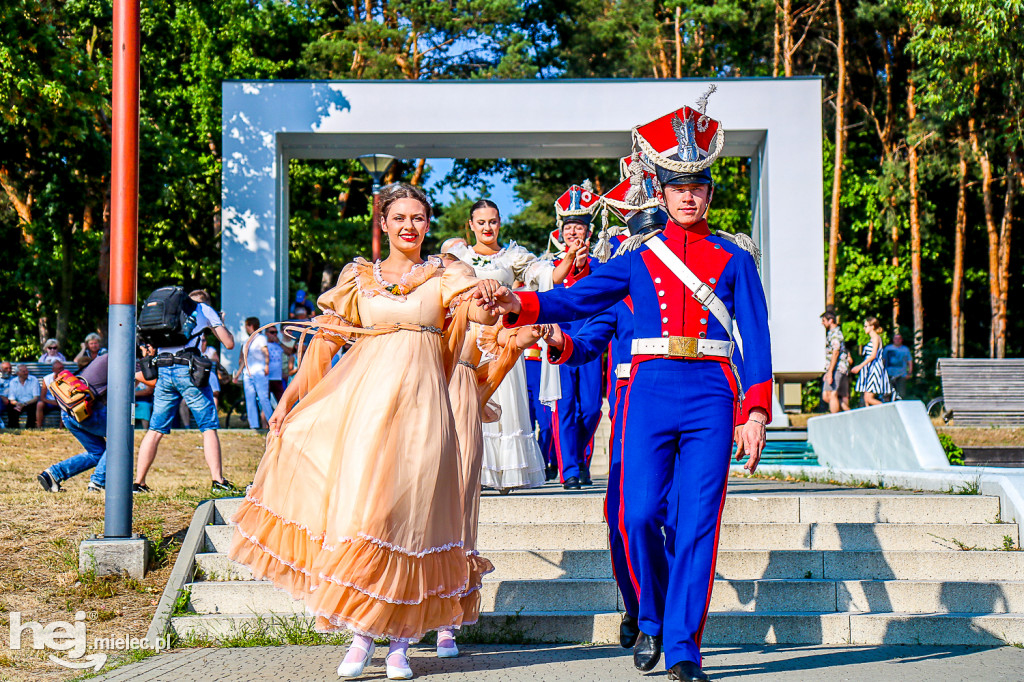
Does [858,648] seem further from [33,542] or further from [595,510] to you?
[33,542]

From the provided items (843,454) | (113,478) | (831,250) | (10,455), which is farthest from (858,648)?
(831,250)

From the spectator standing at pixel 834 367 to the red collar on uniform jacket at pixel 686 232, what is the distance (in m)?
13.0

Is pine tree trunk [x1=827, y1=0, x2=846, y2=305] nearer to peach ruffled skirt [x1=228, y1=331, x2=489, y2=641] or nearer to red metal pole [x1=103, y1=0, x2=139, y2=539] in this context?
red metal pole [x1=103, y1=0, x2=139, y2=539]

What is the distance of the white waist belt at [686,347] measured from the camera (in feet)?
16.3

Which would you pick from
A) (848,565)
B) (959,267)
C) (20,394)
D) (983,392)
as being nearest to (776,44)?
(959,267)

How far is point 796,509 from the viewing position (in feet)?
23.5

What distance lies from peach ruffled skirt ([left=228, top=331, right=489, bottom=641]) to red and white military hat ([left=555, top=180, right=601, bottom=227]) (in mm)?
3248

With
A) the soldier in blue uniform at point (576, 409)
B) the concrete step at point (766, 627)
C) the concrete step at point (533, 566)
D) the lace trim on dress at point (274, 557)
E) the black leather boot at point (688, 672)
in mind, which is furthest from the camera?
the soldier in blue uniform at point (576, 409)

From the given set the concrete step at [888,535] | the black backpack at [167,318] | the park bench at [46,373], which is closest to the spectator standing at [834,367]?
the concrete step at [888,535]

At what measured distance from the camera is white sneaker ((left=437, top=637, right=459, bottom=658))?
545cm

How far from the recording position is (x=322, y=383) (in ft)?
17.7

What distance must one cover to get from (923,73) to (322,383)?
29.2 m

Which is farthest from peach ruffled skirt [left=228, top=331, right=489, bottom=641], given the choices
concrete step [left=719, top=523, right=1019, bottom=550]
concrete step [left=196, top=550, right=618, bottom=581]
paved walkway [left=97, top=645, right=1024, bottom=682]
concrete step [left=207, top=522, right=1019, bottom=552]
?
concrete step [left=719, top=523, right=1019, bottom=550]

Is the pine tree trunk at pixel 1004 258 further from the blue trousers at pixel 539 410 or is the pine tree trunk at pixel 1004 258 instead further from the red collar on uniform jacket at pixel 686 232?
the red collar on uniform jacket at pixel 686 232
